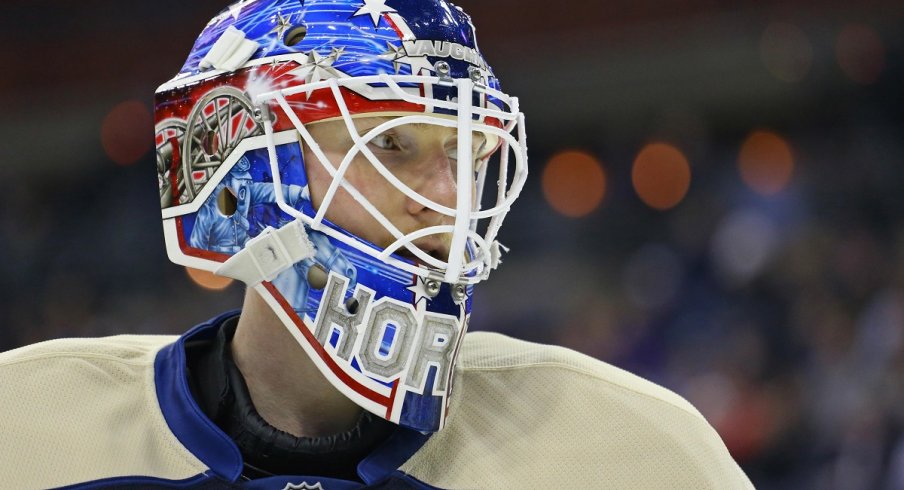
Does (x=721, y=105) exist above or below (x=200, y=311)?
above

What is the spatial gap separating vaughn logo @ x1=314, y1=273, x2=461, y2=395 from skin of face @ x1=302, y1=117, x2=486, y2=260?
0.27ft

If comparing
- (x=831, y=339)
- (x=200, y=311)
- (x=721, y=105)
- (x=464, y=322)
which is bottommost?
(x=200, y=311)

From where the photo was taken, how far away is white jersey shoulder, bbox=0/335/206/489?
138 cm

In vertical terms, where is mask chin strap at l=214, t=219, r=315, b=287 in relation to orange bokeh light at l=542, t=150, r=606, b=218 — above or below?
above

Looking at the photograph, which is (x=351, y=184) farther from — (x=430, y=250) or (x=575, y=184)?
(x=575, y=184)

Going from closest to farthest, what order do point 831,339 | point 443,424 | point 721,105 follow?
1. point 443,424
2. point 831,339
3. point 721,105

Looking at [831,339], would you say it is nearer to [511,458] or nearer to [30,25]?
[511,458]

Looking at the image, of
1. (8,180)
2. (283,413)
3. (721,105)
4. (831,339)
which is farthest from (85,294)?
(283,413)

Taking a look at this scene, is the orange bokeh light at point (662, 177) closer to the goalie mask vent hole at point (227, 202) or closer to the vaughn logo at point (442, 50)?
the vaughn logo at point (442, 50)

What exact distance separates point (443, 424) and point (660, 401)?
0.31m

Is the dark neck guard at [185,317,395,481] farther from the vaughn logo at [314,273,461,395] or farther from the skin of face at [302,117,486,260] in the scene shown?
the skin of face at [302,117,486,260]

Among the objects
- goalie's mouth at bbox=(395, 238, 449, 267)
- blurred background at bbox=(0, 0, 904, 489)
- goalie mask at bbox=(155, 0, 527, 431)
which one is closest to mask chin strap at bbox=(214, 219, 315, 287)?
goalie mask at bbox=(155, 0, 527, 431)

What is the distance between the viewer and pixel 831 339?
3.89 meters

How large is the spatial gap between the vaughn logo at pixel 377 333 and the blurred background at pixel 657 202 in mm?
2435
